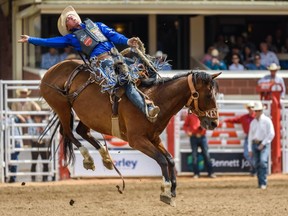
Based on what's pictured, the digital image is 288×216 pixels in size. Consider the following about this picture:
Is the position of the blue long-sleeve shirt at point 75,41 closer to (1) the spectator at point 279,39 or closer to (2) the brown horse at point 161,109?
(2) the brown horse at point 161,109

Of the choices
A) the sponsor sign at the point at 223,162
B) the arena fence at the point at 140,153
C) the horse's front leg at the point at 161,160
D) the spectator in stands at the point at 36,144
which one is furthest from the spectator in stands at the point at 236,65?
the horse's front leg at the point at 161,160

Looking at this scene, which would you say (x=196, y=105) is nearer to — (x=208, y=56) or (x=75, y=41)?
(x=75, y=41)

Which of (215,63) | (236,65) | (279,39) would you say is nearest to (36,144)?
(215,63)

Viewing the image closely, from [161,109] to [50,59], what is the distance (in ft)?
34.2

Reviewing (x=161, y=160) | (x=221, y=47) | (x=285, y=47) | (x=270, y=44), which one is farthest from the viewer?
(x=285, y=47)

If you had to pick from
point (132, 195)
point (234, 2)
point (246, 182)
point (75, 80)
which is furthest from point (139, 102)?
point (234, 2)

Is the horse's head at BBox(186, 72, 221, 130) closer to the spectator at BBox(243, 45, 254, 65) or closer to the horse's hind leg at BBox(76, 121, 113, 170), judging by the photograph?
the horse's hind leg at BBox(76, 121, 113, 170)

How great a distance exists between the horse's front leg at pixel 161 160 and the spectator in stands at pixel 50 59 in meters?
10.3

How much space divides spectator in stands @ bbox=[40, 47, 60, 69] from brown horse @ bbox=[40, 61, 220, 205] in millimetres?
9410

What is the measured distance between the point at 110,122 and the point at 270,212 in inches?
106

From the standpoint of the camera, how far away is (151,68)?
40.2ft

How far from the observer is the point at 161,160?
38.5ft

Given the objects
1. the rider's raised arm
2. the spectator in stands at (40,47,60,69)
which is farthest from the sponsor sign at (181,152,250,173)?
the rider's raised arm

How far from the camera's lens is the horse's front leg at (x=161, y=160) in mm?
11555
